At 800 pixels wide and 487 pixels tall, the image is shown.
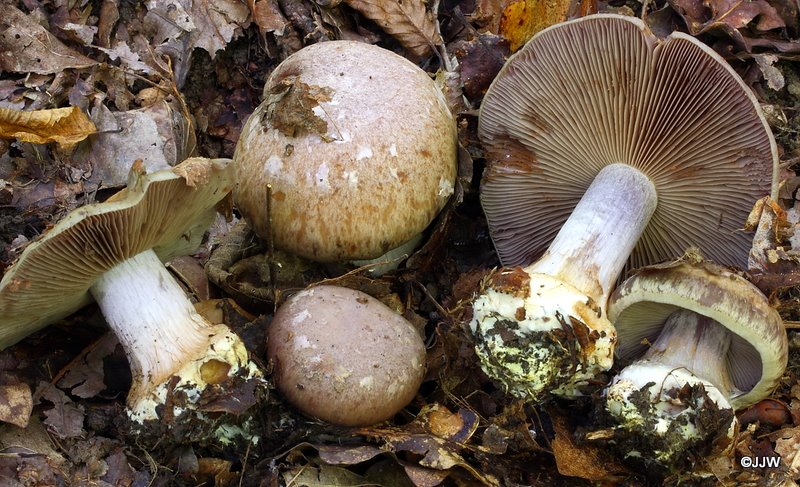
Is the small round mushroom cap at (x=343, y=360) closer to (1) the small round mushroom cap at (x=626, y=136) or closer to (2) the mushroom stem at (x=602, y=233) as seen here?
(2) the mushroom stem at (x=602, y=233)

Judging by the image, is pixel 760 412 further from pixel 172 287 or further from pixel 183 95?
pixel 183 95

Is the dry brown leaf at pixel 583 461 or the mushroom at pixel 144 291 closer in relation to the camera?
the mushroom at pixel 144 291

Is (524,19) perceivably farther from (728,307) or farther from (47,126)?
(47,126)

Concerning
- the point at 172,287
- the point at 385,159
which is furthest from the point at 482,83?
the point at 172,287

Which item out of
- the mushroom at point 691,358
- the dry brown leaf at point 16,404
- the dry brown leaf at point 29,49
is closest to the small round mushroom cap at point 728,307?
the mushroom at point 691,358

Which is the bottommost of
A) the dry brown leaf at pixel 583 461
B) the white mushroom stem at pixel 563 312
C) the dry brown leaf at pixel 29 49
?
the dry brown leaf at pixel 583 461
